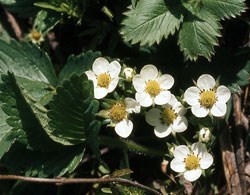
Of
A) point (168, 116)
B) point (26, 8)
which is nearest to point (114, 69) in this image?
point (168, 116)

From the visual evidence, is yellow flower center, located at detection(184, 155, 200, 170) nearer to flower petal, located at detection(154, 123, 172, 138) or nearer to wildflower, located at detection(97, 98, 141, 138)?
flower petal, located at detection(154, 123, 172, 138)

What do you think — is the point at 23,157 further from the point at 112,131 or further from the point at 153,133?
the point at 153,133

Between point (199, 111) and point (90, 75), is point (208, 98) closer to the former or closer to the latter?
point (199, 111)

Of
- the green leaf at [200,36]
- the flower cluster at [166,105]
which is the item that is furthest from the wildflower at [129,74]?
the green leaf at [200,36]

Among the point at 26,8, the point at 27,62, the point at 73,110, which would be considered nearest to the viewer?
the point at 73,110

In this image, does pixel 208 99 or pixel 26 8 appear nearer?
pixel 208 99

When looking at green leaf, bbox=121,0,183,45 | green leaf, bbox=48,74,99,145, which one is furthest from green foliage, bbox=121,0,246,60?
green leaf, bbox=48,74,99,145

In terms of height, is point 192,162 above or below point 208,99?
below
